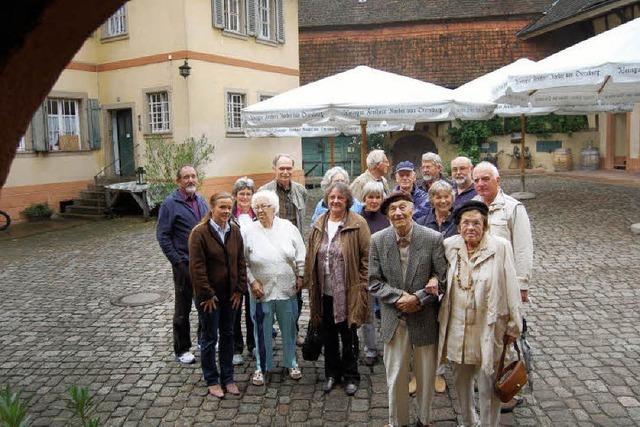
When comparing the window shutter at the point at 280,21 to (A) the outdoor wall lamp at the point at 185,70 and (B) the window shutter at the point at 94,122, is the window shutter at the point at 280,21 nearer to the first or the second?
(A) the outdoor wall lamp at the point at 185,70

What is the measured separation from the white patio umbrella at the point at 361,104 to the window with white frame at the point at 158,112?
7.44 metres

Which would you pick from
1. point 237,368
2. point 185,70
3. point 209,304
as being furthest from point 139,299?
point 185,70

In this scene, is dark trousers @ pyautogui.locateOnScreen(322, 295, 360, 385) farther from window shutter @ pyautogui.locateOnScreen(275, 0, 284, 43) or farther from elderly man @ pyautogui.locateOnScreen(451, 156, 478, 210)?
window shutter @ pyautogui.locateOnScreen(275, 0, 284, 43)

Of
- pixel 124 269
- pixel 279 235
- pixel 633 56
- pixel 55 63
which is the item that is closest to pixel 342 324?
pixel 279 235

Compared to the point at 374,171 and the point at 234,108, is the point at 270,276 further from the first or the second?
the point at 234,108

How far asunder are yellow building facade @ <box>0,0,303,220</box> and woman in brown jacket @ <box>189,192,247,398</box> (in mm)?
11616

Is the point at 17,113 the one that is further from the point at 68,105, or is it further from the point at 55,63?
the point at 68,105

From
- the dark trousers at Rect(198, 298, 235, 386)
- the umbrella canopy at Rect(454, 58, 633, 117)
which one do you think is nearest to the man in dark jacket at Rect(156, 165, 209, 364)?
the dark trousers at Rect(198, 298, 235, 386)

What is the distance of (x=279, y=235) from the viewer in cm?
494

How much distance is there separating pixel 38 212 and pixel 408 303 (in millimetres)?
14446

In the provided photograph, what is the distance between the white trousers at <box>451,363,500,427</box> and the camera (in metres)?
3.76

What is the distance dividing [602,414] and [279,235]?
270cm

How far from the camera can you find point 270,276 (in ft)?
15.9

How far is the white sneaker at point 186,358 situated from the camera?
543cm
